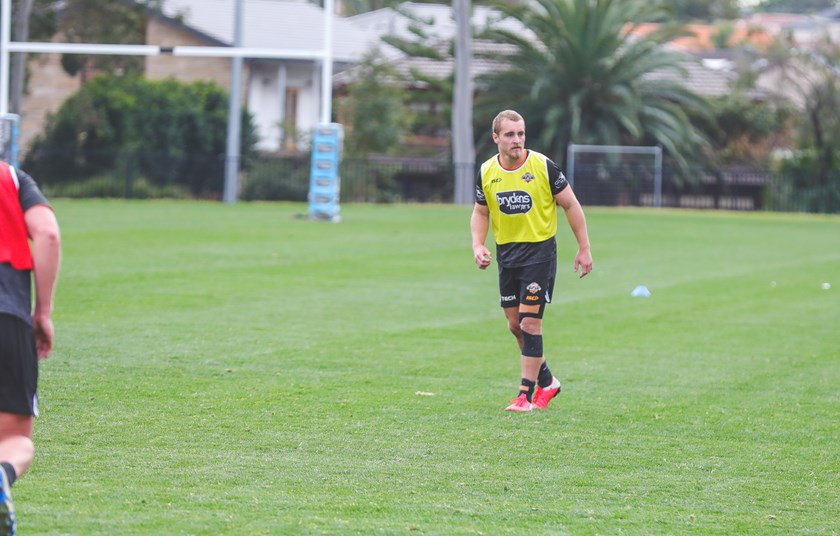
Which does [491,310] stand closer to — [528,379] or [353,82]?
[528,379]

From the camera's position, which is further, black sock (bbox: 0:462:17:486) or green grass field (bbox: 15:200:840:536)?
green grass field (bbox: 15:200:840:536)

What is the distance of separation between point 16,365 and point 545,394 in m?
4.45

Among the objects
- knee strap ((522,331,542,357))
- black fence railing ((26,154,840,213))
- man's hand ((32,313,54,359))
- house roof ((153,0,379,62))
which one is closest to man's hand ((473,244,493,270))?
knee strap ((522,331,542,357))

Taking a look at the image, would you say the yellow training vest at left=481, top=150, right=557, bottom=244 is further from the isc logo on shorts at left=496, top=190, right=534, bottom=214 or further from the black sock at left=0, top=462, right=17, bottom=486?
the black sock at left=0, top=462, right=17, bottom=486

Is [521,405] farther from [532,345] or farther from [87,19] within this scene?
[87,19]

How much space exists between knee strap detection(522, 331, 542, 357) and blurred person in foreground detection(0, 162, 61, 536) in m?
4.06

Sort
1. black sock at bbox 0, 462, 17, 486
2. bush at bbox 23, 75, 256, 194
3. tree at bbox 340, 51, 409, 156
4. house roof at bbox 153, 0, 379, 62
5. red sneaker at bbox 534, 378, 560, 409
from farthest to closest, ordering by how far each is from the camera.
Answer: house roof at bbox 153, 0, 379, 62 → tree at bbox 340, 51, 409, 156 → bush at bbox 23, 75, 256, 194 → red sneaker at bbox 534, 378, 560, 409 → black sock at bbox 0, 462, 17, 486

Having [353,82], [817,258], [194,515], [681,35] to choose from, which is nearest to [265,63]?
[353,82]

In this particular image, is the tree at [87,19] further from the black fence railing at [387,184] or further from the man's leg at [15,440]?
the man's leg at [15,440]

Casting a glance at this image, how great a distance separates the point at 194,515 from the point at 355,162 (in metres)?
30.7

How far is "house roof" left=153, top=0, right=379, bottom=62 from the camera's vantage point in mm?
42031

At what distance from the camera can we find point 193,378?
29.8 ft

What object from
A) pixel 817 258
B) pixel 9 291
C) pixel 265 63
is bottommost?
pixel 817 258

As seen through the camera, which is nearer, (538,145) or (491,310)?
(491,310)
